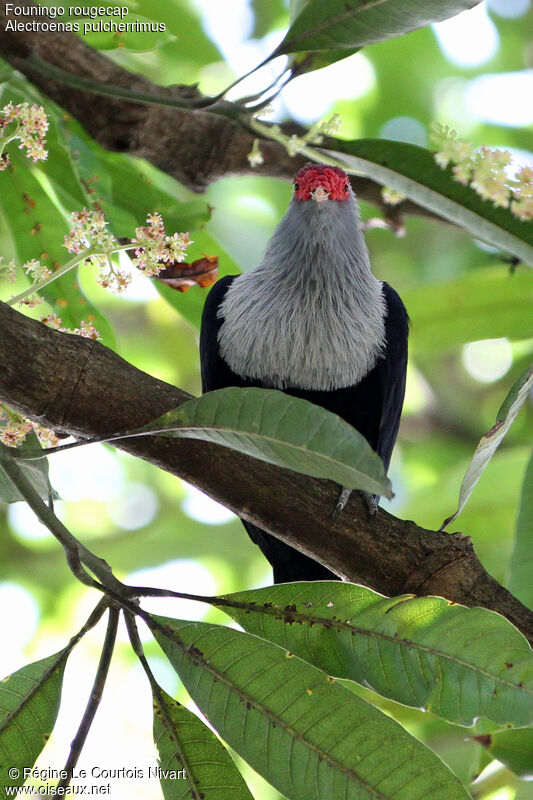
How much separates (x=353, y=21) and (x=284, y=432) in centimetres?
98

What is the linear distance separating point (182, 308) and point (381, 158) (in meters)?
1.12

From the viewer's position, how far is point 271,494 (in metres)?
1.94

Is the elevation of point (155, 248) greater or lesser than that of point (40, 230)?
lesser

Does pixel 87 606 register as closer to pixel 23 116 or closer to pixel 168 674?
pixel 168 674

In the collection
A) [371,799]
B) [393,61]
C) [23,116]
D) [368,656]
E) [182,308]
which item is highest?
[393,61]

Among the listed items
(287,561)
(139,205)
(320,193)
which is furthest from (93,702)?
(320,193)

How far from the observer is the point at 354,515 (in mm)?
1987

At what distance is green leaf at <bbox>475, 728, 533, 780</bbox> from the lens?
2.26m

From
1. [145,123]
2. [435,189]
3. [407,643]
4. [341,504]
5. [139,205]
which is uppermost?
[145,123]

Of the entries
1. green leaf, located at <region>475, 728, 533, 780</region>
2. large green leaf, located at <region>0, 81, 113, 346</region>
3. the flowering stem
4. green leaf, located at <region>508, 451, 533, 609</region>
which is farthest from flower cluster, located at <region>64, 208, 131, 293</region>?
green leaf, located at <region>475, 728, 533, 780</region>

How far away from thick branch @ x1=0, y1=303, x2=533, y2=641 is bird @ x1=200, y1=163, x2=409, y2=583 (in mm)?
653

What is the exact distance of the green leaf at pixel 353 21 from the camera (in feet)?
5.95

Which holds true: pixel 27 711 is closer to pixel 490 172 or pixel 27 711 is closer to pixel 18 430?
pixel 18 430

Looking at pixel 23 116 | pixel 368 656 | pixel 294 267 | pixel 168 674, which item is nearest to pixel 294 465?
pixel 368 656
